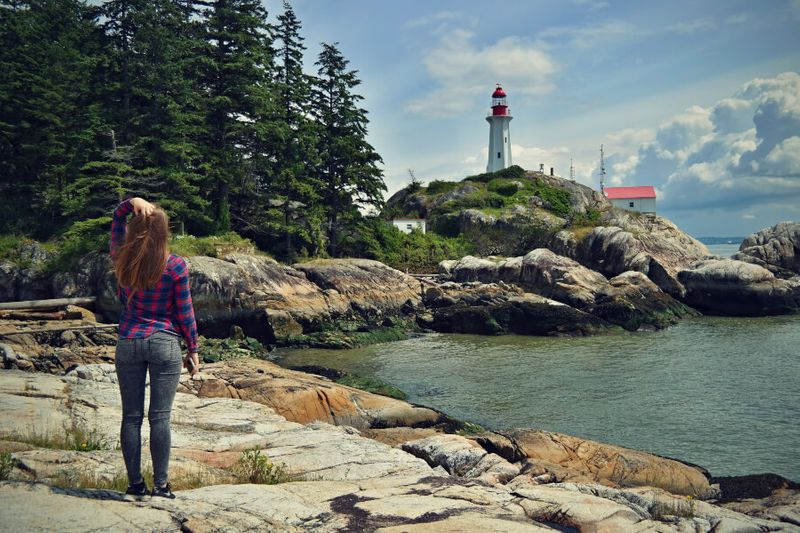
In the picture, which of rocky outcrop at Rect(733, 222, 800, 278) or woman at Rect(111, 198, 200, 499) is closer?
woman at Rect(111, 198, 200, 499)

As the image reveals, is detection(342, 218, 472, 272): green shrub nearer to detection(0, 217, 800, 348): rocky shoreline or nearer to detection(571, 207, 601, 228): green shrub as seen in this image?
detection(0, 217, 800, 348): rocky shoreline

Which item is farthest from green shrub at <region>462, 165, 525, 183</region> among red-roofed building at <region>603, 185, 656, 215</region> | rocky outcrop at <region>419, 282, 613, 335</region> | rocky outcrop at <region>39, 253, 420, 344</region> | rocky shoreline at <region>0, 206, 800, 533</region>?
rocky shoreline at <region>0, 206, 800, 533</region>

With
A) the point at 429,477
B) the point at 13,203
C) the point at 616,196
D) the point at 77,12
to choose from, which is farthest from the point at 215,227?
the point at 616,196

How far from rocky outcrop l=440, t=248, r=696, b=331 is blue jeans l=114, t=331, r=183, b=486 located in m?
31.1

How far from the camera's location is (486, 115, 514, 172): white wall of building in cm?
8150

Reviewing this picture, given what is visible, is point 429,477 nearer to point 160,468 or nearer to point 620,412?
point 160,468

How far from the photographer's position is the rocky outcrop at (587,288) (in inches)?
1388

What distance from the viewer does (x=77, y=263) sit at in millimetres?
28938

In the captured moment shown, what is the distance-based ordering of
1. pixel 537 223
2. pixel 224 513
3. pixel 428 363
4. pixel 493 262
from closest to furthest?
pixel 224 513 → pixel 428 363 → pixel 493 262 → pixel 537 223

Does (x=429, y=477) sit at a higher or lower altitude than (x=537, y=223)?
lower

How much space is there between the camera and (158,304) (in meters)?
4.77

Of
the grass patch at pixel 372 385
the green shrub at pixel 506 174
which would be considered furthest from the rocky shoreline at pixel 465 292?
the green shrub at pixel 506 174

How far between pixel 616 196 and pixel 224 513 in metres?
84.3

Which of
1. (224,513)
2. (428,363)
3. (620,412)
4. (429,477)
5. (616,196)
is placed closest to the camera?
(224,513)
